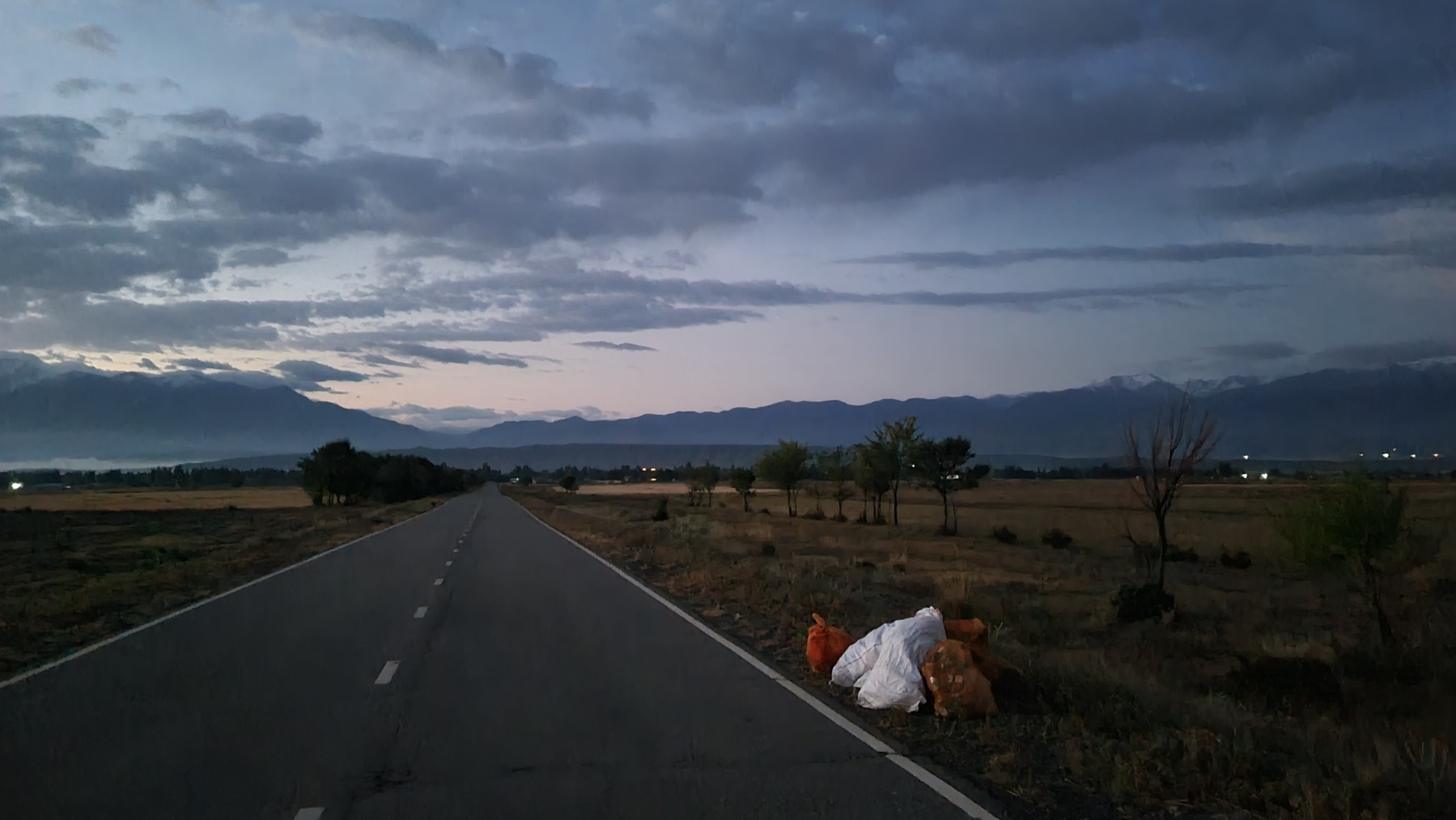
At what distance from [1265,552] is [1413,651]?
16973 millimetres

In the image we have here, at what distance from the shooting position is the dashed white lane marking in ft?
36.7

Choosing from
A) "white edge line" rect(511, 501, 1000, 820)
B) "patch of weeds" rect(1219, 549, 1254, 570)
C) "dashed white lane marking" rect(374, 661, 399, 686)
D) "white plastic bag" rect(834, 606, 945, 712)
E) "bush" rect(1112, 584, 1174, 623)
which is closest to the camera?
"white edge line" rect(511, 501, 1000, 820)

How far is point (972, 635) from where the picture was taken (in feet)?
35.3

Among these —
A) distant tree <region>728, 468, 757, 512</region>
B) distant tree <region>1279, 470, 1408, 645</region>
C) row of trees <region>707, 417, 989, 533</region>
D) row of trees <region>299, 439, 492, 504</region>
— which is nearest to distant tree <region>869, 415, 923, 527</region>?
row of trees <region>707, 417, 989, 533</region>

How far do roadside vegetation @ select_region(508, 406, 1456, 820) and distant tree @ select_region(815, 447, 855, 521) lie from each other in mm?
16262

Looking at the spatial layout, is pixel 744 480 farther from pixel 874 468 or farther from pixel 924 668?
pixel 924 668

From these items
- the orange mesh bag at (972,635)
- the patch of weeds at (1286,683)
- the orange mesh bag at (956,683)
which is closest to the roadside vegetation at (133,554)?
the orange mesh bag at (956,683)

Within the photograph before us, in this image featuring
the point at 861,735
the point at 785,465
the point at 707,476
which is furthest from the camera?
the point at 707,476

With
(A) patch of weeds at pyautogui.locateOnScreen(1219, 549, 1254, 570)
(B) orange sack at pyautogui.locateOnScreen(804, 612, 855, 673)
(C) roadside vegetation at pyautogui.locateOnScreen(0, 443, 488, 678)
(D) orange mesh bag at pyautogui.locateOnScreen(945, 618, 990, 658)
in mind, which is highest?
(D) orange mesh bag at pyautogui.locateOnScreen(945, 618, 990, 658)

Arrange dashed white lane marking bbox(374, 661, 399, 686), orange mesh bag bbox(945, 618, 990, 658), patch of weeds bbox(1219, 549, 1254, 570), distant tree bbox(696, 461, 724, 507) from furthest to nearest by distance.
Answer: distant tree bbox(696, 461, 724, 507)
patch of weeds bbox(1219, 549, 1254, 570)
dashed white lane marking bbox(374, 661, 399, 686)
orange mesh bag bbox(945, 618, 990, 658)

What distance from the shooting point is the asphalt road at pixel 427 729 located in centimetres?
688

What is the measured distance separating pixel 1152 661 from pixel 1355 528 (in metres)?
8.02

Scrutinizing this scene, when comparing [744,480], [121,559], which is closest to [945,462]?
[744,480]

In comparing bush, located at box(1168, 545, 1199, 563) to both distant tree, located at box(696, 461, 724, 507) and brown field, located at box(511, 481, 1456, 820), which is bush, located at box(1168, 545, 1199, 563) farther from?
distant tree, located at box(696, 461, 724, 507)
